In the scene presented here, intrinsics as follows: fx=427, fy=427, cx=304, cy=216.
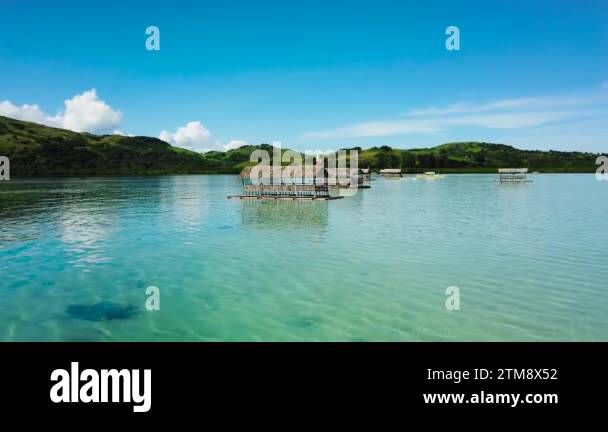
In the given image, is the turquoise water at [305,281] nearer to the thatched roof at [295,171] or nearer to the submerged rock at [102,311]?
the submerged rock at [102,311]

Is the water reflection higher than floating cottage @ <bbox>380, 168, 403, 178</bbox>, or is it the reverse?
floating cottage @ <bbox>380, 168, 403, 178</bbox>

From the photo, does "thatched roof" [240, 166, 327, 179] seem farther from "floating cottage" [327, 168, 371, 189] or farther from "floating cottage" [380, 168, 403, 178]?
"floating cottage" [380, 168, 403, 178]

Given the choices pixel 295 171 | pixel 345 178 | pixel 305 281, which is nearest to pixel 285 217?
pixel 305 281

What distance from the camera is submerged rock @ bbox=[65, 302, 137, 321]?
12602 mm

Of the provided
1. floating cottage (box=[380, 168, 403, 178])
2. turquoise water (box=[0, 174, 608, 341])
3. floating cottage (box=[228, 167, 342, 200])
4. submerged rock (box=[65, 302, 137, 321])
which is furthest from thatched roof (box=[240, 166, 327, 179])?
floating cottage (box=[380, 168, 403, 178])

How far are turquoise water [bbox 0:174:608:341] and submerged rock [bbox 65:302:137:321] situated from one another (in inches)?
2.1

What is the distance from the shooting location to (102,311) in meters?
13.1

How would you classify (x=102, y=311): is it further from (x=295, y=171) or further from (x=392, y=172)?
(x=392, y=172)

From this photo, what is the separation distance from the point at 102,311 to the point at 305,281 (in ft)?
22.8

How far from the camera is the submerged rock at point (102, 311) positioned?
12.6m

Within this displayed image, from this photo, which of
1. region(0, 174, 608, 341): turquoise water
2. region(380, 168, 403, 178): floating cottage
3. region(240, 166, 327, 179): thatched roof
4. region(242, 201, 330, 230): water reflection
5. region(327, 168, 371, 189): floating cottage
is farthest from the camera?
region(380, 168, 403, 178): floating cottage

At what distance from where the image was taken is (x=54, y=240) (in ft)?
81.7

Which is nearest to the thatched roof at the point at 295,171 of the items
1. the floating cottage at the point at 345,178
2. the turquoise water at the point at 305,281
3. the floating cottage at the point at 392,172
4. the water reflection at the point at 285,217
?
the water reflection at the point at 285,217
